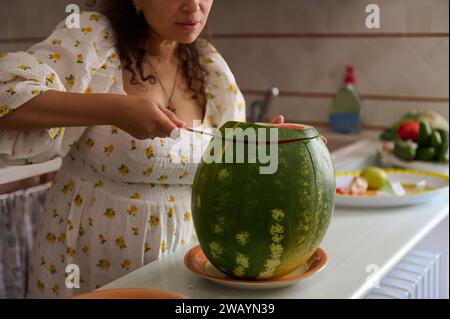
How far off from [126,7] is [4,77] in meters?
0.29

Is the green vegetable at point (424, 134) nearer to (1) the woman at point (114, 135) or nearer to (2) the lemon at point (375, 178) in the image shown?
(2) the lemon at point (375, 178)

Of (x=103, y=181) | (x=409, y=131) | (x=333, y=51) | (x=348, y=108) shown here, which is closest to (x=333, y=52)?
(x=333, y=51)

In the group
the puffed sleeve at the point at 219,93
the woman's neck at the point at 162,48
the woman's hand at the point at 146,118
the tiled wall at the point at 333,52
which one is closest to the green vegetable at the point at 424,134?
the tiled wall at the point at 333,52

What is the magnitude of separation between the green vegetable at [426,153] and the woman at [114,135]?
2.61 ft

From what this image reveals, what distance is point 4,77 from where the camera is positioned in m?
0.94

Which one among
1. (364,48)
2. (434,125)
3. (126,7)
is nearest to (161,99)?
(126,7)

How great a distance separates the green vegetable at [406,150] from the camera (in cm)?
185

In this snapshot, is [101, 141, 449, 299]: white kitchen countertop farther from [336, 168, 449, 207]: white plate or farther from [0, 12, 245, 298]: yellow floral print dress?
[0, 12, 245, 298]: yellow floral print dress

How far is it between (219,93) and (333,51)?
1256 millimetres

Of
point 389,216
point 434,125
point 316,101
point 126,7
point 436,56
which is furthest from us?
point 316,101

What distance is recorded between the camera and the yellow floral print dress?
41.7 inches

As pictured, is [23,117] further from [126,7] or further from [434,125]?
[434,125]

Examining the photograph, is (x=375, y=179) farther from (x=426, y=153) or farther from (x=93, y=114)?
(x=93, y=114)

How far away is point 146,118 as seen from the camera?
838mm
